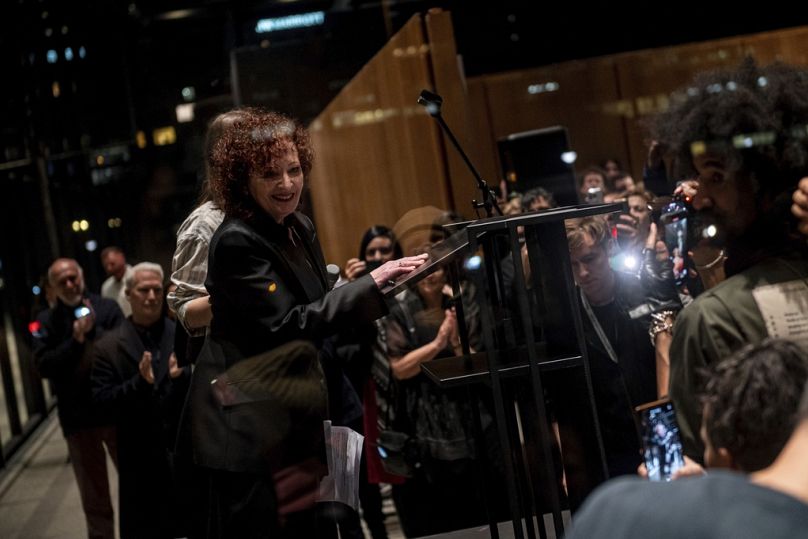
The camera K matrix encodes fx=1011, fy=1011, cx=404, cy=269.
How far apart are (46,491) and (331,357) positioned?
2323mm

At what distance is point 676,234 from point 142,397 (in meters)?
2.31

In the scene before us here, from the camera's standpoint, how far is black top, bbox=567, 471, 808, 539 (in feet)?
2.89

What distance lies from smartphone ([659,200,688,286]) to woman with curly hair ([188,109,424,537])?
1.01m

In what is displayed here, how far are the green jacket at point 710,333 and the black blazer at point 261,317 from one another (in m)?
0.71

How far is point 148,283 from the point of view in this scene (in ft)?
13.8

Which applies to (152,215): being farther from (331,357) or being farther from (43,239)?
(43,239)

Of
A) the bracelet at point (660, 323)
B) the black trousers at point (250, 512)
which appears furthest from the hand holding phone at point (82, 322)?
the bracelet at point (660, 323)

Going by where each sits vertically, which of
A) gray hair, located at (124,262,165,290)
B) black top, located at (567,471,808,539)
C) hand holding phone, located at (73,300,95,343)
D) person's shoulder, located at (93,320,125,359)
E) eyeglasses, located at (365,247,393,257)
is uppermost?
gray hair, located at (124,262,165,290)

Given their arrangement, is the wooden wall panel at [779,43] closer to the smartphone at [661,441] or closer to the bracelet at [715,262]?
the bracelet at [715,262]

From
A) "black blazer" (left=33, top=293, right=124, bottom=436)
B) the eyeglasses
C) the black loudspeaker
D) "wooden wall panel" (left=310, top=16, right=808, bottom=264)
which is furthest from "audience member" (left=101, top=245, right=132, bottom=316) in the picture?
the black loudspeaker

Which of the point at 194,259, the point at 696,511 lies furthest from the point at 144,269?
the point at 696,511

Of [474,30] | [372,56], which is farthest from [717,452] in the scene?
[474,30]

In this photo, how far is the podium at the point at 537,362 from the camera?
2072 mm

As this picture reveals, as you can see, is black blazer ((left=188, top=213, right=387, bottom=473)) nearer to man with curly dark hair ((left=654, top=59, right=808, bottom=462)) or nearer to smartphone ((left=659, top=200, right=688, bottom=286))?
man with curly dark hair ((left=654, top=59, right=808, bottom=462))
